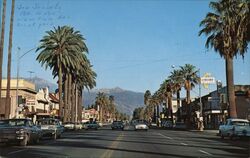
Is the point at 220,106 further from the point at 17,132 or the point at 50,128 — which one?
the point at 17,132

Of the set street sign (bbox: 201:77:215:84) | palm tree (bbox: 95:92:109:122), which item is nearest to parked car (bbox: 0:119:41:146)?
street sign (bbox: 201:77:215:84)

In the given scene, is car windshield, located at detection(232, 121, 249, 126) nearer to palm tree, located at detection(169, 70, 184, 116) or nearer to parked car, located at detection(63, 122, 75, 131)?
parked car, located at detection(63, 122, 75, 131)

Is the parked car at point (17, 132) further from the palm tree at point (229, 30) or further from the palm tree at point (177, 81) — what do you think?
the palm tree at point (177, 81)

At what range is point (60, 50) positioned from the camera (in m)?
62.2

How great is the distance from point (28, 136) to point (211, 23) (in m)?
29.8

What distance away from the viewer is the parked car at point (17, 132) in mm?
25109

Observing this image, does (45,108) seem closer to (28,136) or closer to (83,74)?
(83,74)

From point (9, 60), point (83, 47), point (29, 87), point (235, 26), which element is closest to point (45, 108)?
point (29, 87)

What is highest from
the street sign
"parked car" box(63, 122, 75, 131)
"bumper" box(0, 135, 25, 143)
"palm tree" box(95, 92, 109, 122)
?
"palm tree" box(95, 92, 109, 122)

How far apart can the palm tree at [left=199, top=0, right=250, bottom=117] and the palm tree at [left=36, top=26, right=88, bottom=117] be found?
20.5 metres

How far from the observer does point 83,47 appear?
220 feet

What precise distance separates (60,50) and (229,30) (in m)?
26.1

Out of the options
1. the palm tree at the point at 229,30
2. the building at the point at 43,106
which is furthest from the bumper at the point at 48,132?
the building at the point at 43,106

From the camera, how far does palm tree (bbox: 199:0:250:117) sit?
41.9 metres
